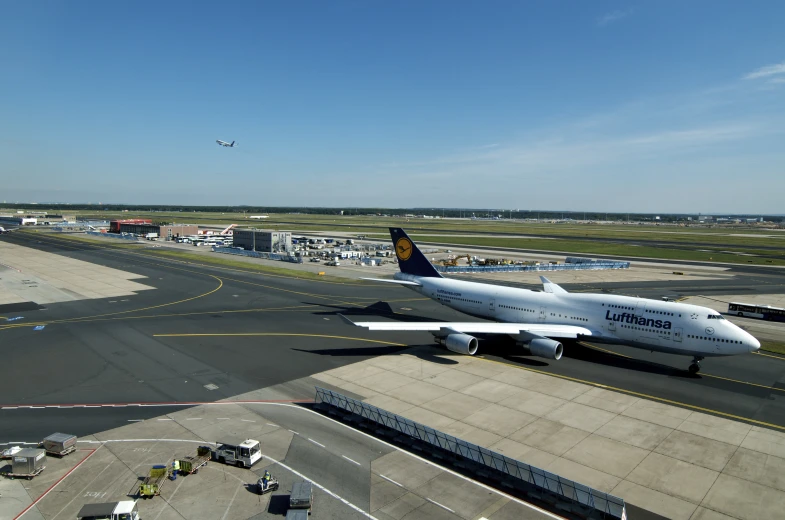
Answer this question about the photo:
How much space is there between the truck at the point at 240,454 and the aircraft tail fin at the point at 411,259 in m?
35.0

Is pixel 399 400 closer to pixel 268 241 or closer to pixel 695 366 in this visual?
pixel 695 366

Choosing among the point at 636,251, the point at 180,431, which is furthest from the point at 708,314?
the point at 636,251

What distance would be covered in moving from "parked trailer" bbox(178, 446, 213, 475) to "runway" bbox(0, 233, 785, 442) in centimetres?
797

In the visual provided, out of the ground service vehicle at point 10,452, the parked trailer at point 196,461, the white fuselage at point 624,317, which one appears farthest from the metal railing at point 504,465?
the white fuselage at point 624,317

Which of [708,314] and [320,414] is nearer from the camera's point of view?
[320,414]

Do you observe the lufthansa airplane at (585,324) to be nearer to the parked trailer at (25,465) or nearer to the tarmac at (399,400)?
the tarmac at (399,400)

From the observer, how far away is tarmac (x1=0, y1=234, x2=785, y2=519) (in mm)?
20500

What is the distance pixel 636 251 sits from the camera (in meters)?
133

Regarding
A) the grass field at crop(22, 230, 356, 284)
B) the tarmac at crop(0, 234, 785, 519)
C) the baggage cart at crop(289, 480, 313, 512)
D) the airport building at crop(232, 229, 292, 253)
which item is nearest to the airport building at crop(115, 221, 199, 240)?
the grass field at crop(22, 230, 356, 284)

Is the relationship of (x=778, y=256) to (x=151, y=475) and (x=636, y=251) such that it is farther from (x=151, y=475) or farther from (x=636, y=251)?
(x=151, y=475)

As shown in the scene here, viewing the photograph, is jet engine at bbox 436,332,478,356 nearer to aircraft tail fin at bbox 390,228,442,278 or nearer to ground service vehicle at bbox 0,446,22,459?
aircraft tail fin at bbox 390,228,442,278

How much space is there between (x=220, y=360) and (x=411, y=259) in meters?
25.7

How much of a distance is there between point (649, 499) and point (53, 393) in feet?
122

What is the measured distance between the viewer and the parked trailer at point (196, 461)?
21014 millimetres
